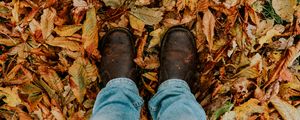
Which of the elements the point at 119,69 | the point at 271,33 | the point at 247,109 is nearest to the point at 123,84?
the point at 119,69

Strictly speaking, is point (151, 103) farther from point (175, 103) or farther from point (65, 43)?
point (65, 43)

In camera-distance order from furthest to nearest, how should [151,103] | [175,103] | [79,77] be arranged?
[79,77]
[151,103]
[175,103]

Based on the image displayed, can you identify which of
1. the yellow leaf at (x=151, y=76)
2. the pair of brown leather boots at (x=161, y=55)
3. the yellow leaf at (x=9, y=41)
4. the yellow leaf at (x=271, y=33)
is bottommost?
the yellow leaf at (x=151, y=76)

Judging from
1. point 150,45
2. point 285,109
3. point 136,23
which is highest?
point 136,23

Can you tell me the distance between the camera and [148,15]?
1.71 m

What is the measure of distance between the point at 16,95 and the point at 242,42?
100cm

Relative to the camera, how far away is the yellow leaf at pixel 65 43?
5.60 feet

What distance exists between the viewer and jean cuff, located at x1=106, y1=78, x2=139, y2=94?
165 cm

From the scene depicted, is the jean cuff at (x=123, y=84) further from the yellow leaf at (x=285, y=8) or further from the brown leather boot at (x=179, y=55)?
the yellow leaf at (x=285, y=8)

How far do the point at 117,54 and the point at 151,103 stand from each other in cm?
31

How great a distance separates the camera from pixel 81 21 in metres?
1.73

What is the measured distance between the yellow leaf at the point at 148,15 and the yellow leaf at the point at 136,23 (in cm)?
1

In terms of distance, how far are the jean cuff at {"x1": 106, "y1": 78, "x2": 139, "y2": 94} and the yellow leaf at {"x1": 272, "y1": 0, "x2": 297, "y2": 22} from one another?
684 mm

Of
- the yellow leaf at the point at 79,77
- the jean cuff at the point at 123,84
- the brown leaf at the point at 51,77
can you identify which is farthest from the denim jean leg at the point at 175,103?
the brown leaf at the point at 51,77
